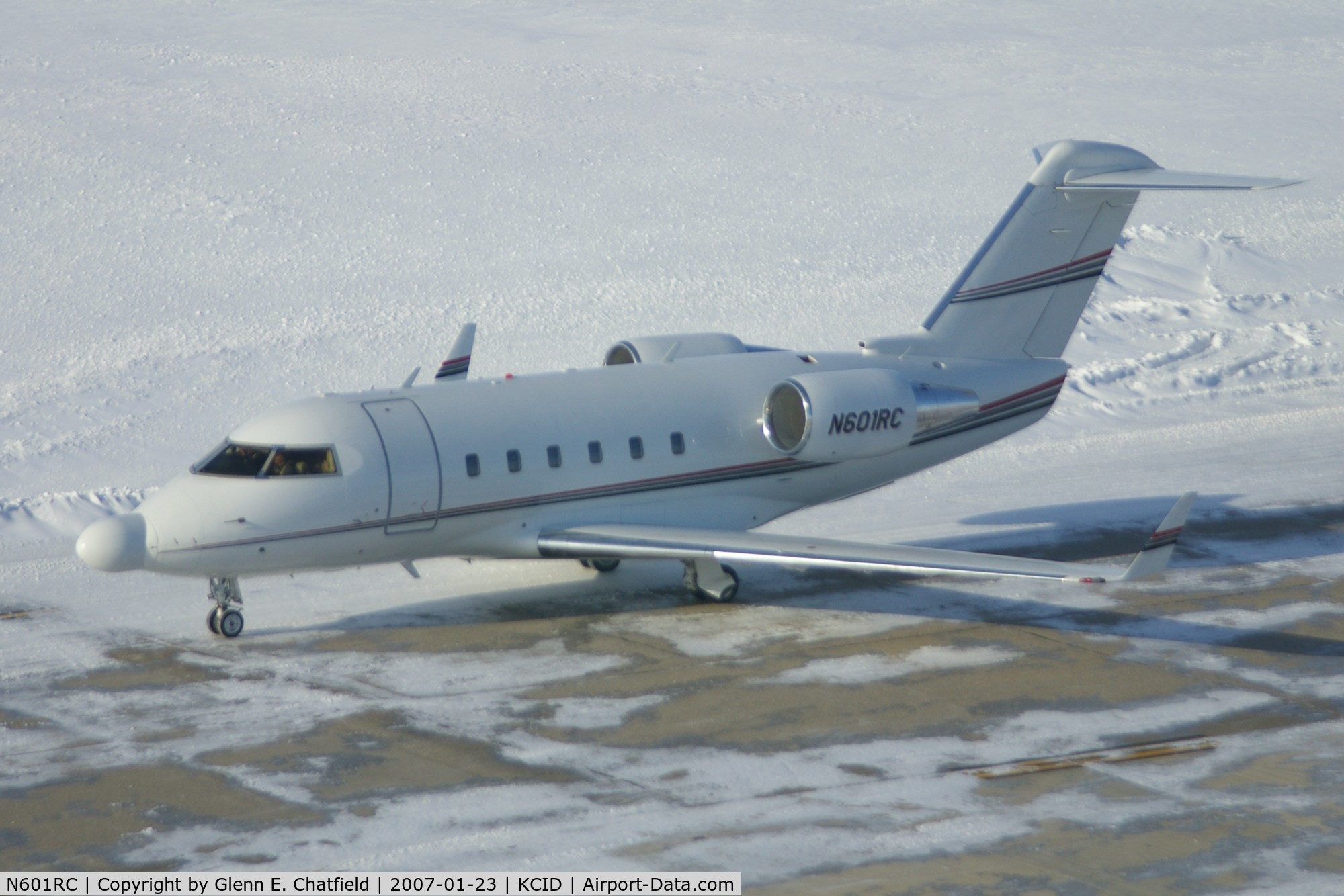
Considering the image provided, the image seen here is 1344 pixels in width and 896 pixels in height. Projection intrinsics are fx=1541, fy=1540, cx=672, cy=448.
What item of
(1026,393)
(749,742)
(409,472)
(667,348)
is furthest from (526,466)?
(1026,393)

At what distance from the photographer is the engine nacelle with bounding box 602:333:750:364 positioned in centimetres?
2127

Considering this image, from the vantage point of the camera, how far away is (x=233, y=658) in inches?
666

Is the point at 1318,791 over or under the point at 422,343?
under

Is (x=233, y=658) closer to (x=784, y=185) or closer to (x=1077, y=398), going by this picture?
(x=1077, y=398)

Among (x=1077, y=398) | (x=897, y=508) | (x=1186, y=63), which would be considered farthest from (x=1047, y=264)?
(x=1186, y=63)

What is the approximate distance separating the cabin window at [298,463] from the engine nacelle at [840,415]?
5588mm

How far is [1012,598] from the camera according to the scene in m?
19.3

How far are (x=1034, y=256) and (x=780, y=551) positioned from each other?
6646 mm

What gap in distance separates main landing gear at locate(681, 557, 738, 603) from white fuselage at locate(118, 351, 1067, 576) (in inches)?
24.5

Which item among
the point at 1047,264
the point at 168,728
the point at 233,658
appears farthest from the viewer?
the point at 1047,264

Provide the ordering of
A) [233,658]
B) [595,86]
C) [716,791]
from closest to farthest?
[716,791]
[233,658]
[595,86]

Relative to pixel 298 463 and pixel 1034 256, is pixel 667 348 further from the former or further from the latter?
pixel 298 463

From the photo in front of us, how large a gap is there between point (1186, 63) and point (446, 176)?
28.0 meters

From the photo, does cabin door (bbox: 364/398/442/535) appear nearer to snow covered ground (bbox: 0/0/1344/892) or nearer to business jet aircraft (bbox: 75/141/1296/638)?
business jet aircraft (bbox: 75/141/1296/638)
